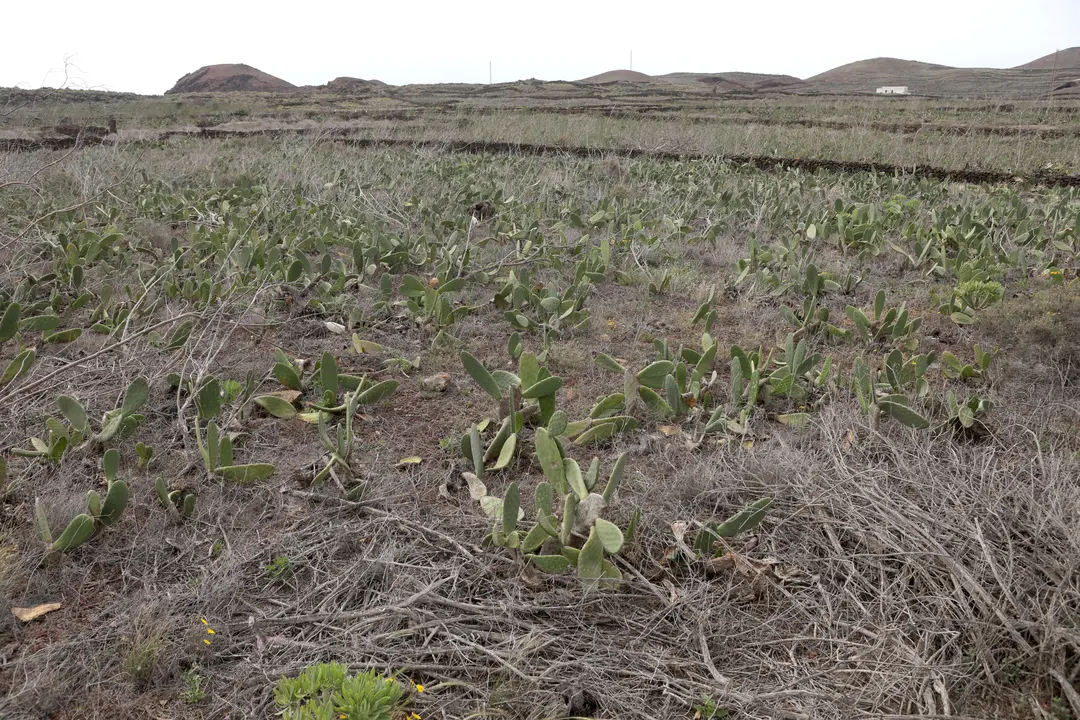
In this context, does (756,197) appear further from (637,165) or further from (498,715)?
(498,715)

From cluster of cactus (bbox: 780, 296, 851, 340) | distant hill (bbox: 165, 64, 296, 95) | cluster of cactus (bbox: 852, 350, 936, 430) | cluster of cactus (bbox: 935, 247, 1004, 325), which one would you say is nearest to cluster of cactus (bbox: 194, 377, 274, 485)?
cluster of cactus (bbox: 852, 350, 936, 430)

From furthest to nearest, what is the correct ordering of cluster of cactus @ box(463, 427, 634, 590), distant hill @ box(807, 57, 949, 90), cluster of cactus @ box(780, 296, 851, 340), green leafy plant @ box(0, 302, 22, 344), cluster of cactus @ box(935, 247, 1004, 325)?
distant hill @ box(807, 57, 949, 90) < cluster of cactus @ box(935, 247, 1004, 325) < cluster of cactus @ box(780, 296, 851, 340) < green leafy plant @ box(0, 302, 22, 344) < cluster of cactus @ box(463, 427, 634, 590)

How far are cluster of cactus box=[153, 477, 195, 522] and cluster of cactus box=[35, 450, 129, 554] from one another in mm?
95

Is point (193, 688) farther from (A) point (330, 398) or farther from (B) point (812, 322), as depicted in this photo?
(B) point (812, 322)

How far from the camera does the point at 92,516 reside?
220 centimetres

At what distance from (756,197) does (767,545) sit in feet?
19.8

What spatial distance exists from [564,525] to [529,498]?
48 cm

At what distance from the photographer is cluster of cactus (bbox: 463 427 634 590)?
2.06 m

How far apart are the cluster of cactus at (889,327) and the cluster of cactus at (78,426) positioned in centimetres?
335

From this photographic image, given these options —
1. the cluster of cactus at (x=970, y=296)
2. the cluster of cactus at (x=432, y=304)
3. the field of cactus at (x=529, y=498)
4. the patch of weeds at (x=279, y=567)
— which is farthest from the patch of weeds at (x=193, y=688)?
the cluster of cactus at (x=970, y=296)

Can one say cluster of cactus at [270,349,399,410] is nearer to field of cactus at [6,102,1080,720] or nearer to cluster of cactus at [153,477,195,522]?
field of cactus at [6,102,1080,720]

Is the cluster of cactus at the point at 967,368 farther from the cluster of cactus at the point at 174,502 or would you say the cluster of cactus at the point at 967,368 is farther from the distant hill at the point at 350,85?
the distant hill at the point at 350,85

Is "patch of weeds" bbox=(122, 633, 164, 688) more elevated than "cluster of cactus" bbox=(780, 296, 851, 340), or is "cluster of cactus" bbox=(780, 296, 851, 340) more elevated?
"cluster of cactus" bbox=(780, 296, 851, 340)

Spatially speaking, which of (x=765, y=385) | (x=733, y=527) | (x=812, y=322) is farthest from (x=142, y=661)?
(x=812, y=322)
